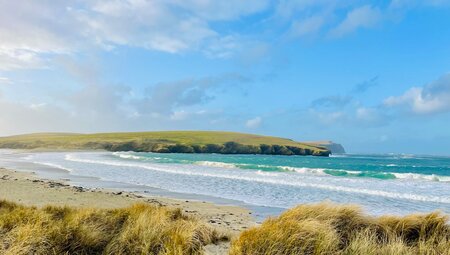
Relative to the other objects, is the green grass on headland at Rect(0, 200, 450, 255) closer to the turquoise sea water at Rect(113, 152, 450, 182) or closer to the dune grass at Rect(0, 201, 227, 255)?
the dune grass at Rect(0, 201, 227, 255)

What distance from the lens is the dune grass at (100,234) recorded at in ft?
19.4

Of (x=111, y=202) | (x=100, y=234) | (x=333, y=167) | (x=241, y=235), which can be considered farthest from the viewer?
(x=333, y=167)

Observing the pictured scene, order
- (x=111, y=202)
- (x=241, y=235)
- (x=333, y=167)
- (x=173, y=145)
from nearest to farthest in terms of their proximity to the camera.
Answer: (x=241, y=235) < (x=111, y=202) < (x=333, y=167) < (x=173, y=145)

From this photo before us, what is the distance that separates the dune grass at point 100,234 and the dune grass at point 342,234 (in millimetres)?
1188

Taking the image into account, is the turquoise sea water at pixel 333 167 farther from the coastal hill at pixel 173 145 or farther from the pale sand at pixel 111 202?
the coastal hill at pixel 173 145

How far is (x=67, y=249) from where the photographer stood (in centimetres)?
622

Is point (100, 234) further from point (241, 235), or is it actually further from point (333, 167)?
point (333, 167)

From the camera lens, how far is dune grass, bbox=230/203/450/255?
18.9ft

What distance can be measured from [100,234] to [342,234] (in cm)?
437

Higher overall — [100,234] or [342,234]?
[342,234]

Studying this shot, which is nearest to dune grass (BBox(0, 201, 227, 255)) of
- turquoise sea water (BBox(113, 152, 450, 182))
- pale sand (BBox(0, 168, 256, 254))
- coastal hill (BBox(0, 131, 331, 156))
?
pale sand (BBox(0, 168, 256, 254))

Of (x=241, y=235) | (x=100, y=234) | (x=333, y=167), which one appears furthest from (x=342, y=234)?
(x=333, y=167)

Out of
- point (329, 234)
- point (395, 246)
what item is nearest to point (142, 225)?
point (329, 234)

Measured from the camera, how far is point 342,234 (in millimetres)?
6801
